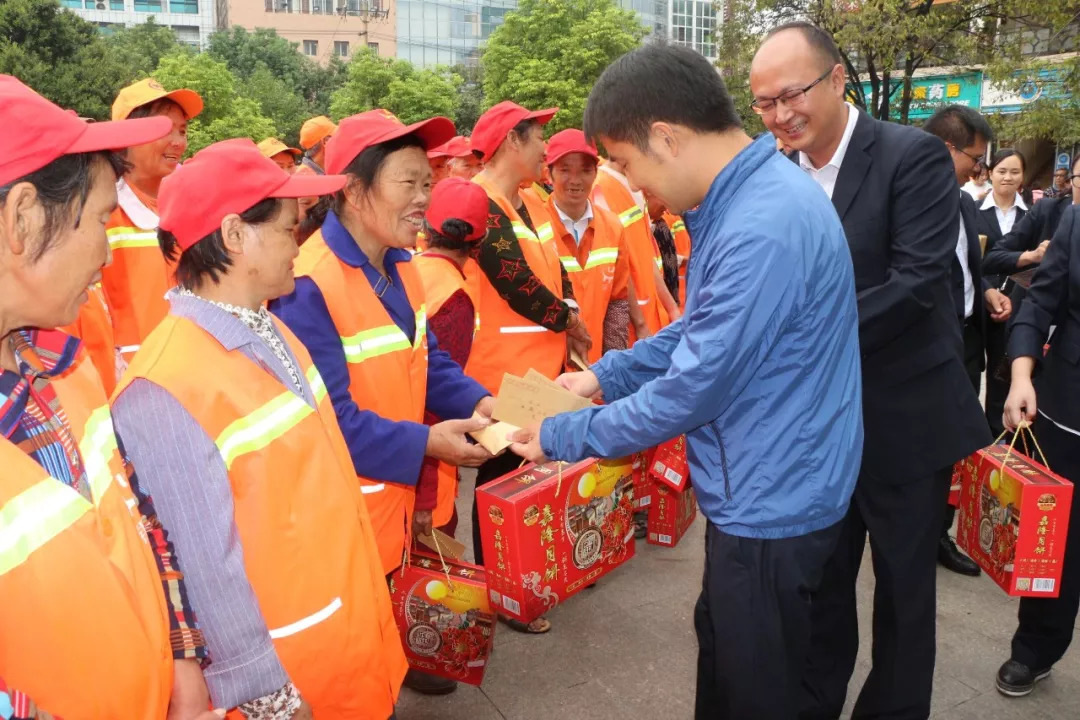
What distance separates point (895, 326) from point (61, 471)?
212cm

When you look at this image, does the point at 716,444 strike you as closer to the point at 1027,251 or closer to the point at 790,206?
the point at 790,206

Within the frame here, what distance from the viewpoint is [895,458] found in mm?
2533

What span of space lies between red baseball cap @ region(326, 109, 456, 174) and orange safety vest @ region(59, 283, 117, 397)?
1.11 m

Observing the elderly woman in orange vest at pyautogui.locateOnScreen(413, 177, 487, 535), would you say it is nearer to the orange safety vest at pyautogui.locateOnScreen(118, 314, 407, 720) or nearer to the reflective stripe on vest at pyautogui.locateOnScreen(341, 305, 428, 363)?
the reflective stripe on vest at pyautogui.locateOnScreen(341, 305, 428, 363)

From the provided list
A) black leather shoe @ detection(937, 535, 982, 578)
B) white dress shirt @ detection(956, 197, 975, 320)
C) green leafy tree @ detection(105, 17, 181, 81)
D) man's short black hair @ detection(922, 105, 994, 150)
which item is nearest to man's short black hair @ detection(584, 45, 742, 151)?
white dress shirt @ detection(956, 197, 975, 320)

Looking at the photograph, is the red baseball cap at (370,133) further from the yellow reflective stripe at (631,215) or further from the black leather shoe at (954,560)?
the black leather shoe at (954,560)

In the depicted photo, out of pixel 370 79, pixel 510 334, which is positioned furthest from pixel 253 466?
pixel 370 79

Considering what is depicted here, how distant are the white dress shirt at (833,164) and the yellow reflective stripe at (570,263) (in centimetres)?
194

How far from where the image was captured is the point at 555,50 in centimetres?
3738

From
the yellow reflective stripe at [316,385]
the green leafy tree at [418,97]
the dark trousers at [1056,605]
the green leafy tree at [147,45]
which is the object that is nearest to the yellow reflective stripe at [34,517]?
the yellow reflective stripe at [316,385]

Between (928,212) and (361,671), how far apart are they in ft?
6.56

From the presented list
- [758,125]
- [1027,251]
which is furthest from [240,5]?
[1027,251]

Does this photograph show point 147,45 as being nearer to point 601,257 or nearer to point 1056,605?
point 601,257

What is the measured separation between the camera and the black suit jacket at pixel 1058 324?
304 cm
